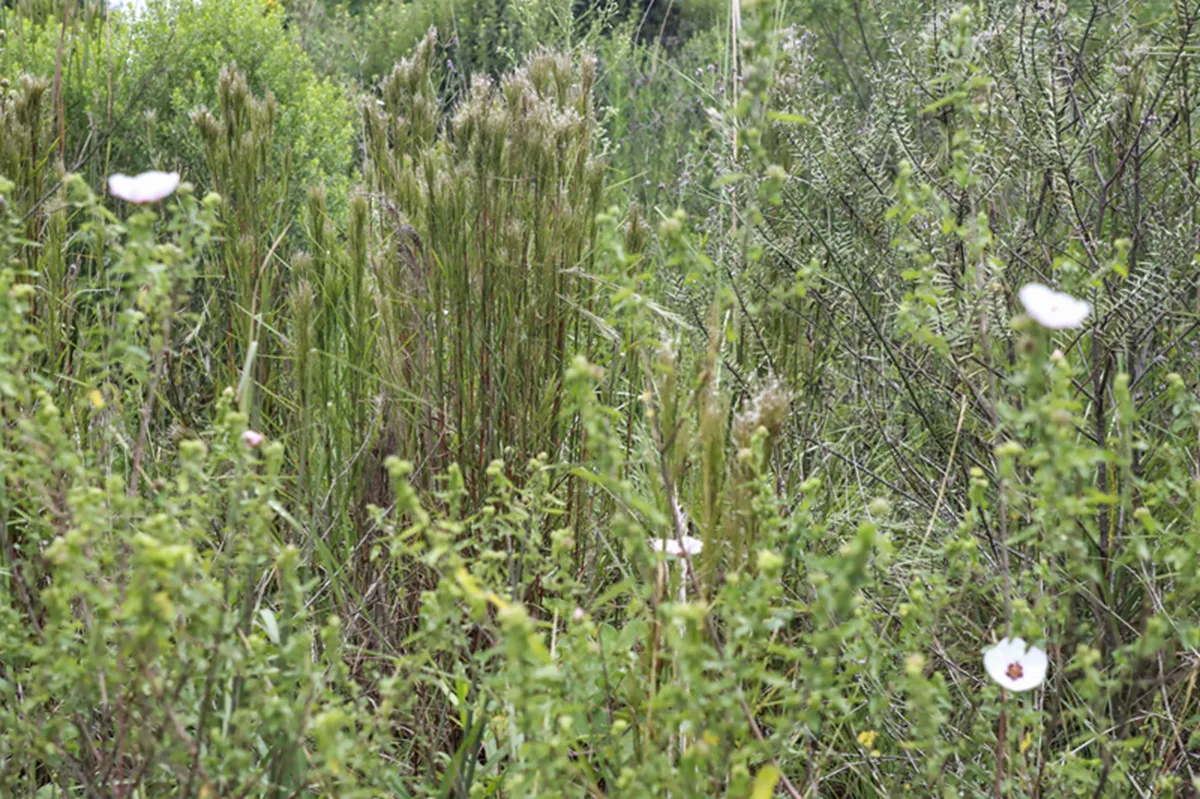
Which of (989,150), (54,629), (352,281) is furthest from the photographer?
(989,150)

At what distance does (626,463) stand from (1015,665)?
2.23ft

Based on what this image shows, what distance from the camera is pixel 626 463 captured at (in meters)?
1.82

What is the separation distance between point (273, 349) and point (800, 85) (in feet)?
4.35

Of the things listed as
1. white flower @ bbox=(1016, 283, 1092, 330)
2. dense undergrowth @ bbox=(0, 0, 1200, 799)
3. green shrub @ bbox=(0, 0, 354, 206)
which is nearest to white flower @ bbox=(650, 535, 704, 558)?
dense undergrowth @ bbox=(0, 0, 1200, 799)

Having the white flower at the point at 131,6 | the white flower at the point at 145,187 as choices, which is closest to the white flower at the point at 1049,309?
the white flower at the point at 145,187

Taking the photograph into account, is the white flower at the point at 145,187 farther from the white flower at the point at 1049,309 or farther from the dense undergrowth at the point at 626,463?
the white flower at the point at 1049,309

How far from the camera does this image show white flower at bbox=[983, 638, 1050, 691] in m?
1.31

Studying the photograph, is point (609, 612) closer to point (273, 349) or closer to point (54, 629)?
point (273, 349)

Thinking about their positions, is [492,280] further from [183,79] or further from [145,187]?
[183,79]

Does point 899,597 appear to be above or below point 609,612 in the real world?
above

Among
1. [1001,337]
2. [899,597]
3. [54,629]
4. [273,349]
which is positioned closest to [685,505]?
[899,597]

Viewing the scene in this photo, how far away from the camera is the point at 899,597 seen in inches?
77.4

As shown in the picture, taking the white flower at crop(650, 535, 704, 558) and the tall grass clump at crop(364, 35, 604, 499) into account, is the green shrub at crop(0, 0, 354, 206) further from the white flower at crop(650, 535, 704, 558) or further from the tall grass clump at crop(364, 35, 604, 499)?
the white flower at crop(650, 535, 704, 558)

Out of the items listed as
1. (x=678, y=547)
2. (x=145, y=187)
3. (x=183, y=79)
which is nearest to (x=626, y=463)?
(x=678, y=547)
